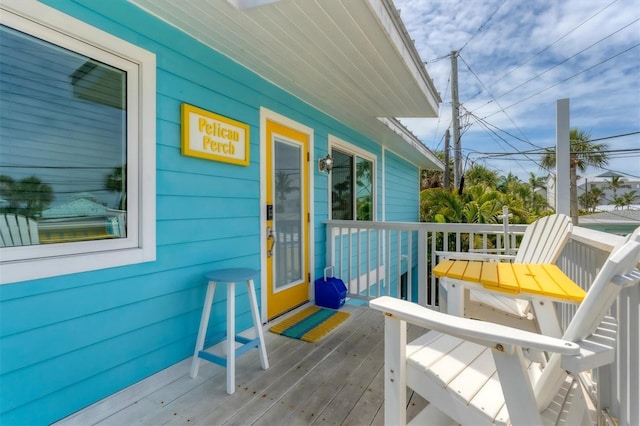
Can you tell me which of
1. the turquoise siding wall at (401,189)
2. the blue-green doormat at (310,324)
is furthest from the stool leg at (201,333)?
the turquoise siding wall at (401,189)

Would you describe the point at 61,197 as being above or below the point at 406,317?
above

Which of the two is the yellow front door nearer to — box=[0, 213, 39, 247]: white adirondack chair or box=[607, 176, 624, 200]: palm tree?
box=[0, 213, 39, 247]: white adirondack chair

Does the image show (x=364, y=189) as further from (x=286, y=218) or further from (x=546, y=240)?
(x=546, y=240)

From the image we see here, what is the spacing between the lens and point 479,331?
99cm

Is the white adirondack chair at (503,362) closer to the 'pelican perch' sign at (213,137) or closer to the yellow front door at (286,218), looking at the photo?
the 'pelican perch' sign at (213,137)

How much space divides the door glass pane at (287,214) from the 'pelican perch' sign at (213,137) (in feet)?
1.87

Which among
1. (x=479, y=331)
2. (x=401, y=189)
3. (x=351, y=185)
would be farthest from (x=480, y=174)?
(x=479, y=331)

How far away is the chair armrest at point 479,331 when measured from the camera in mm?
896

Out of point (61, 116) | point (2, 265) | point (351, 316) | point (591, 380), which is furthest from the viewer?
point (351, 316)

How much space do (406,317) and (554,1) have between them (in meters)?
8.04

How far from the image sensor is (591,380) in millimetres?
1809

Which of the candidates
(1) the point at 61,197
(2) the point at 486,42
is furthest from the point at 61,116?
(2) the point at 486,42

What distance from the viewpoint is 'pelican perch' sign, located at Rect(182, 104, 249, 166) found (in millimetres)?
2227

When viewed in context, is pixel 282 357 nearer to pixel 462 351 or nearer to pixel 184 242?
pixel 184 242
